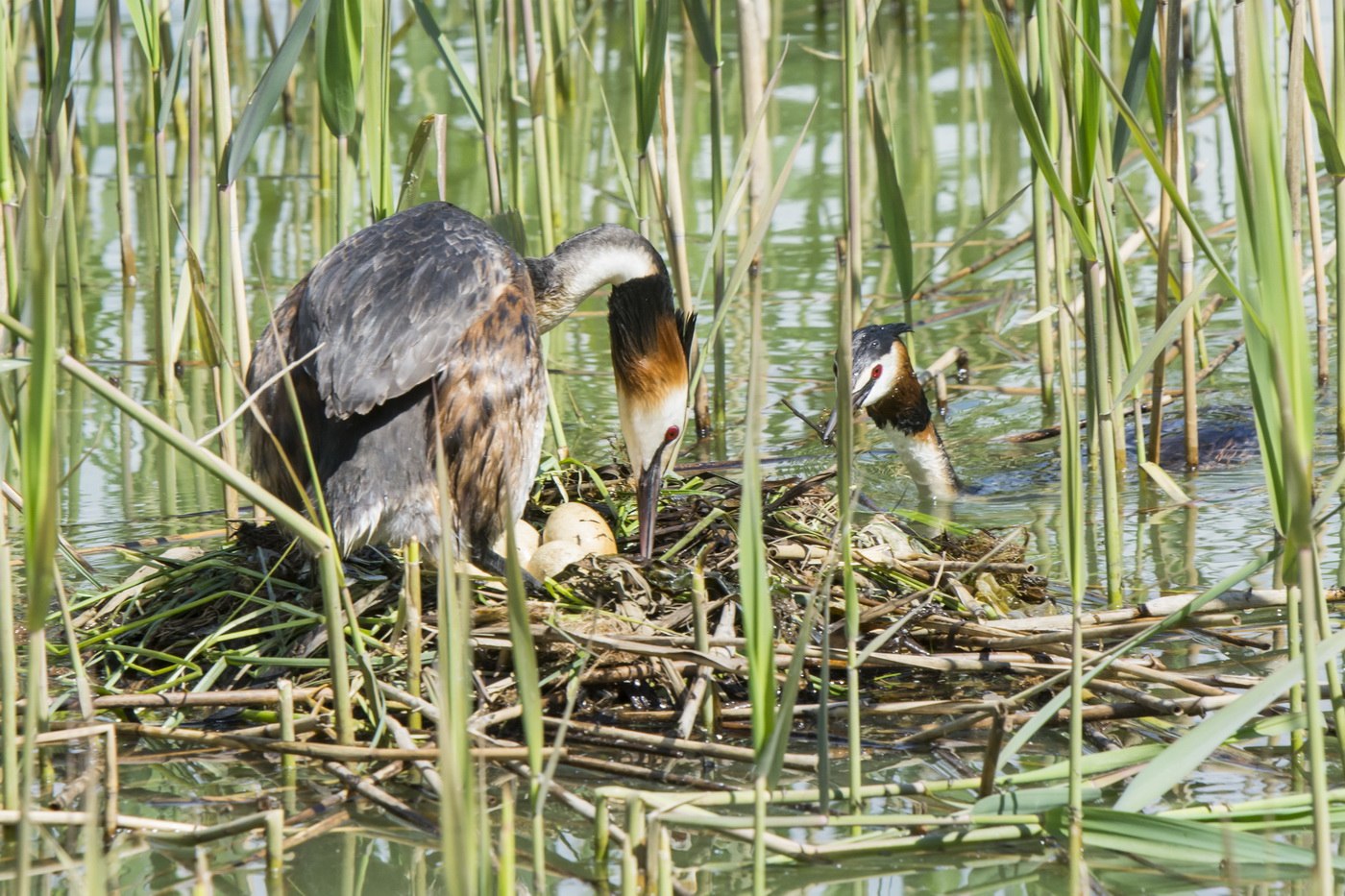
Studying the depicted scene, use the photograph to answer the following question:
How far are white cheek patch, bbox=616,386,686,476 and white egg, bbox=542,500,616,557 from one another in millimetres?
228

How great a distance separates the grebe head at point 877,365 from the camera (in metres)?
4.90

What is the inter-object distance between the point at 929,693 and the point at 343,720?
1216 millimetres

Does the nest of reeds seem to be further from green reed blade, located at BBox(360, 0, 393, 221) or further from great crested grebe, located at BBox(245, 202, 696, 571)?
green reed blade, located at BBox(360, 0, 393, 221)

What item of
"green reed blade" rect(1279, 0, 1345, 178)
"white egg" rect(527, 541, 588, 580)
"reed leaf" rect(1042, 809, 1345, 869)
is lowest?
"reed leaf" rect(1042, 809, 1345, 869)

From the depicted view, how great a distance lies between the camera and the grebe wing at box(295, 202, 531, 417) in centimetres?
341

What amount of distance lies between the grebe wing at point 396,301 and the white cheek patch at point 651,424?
0.49 m

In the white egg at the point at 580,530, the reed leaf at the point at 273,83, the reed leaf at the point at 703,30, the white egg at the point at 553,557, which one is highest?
the reed leaf at the point at 703,30

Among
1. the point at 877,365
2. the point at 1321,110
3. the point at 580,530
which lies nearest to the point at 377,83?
the point at 580,530

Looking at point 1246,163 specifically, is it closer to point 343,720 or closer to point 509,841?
point 509,841

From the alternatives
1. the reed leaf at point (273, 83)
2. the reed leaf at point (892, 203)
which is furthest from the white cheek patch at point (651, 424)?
the reed leaf at point (273, 83)

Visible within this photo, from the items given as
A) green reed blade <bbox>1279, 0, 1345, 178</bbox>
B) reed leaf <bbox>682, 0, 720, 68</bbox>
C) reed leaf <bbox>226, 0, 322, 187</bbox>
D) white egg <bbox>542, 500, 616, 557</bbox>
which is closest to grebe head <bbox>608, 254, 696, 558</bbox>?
white egg <bbox>542, 500, 616, 557</bbox>

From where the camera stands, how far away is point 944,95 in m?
9.43

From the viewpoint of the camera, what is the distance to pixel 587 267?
14.2ft

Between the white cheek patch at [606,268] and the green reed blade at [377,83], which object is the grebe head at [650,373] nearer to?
the white cheek patch at [606,268]
